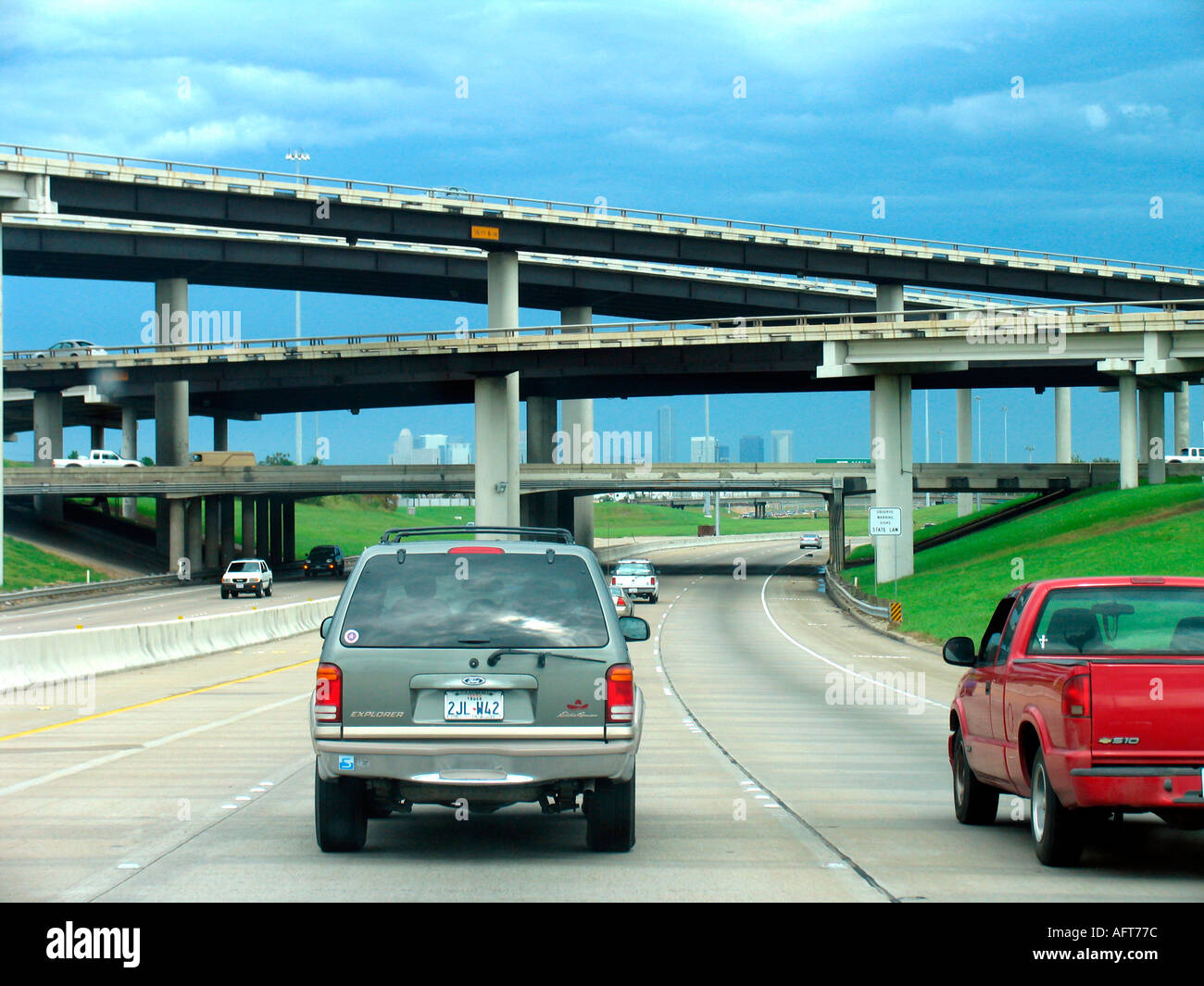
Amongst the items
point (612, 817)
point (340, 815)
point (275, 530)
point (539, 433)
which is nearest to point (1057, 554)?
point (612, 817)

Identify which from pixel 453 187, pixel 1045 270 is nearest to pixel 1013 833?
pixel 453 187

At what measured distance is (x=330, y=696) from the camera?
863cm

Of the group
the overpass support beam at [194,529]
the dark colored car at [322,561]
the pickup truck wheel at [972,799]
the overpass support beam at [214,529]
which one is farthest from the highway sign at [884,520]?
the overpass support beam at [214,529]

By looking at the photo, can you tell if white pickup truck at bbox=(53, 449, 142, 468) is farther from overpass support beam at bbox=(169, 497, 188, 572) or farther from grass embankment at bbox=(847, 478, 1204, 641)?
grass embankment at bbox=(847, 478, 1204, 641)

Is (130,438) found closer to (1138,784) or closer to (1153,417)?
(1153,417)

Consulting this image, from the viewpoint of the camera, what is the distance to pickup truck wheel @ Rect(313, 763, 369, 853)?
9.06m

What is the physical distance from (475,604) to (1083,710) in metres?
3.61

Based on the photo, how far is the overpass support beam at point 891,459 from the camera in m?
58.9

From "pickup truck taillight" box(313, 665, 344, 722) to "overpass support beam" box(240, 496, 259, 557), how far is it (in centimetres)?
8904

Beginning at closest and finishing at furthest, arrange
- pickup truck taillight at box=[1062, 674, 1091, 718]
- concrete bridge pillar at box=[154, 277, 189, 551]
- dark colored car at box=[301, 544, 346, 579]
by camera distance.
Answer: pickup truck taillight at box=[1062, 674, 1091, 718]
dark colored car at box=[301, 544, 346, 579]
concrete bridge pillar at box=[154, 277, 189, 551]

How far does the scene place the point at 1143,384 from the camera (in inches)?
3093

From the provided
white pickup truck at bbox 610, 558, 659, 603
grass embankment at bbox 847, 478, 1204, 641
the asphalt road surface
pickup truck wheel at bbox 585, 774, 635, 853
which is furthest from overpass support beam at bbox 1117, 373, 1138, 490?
pickup truck wheel at bbox 585, 774, 635, 853
